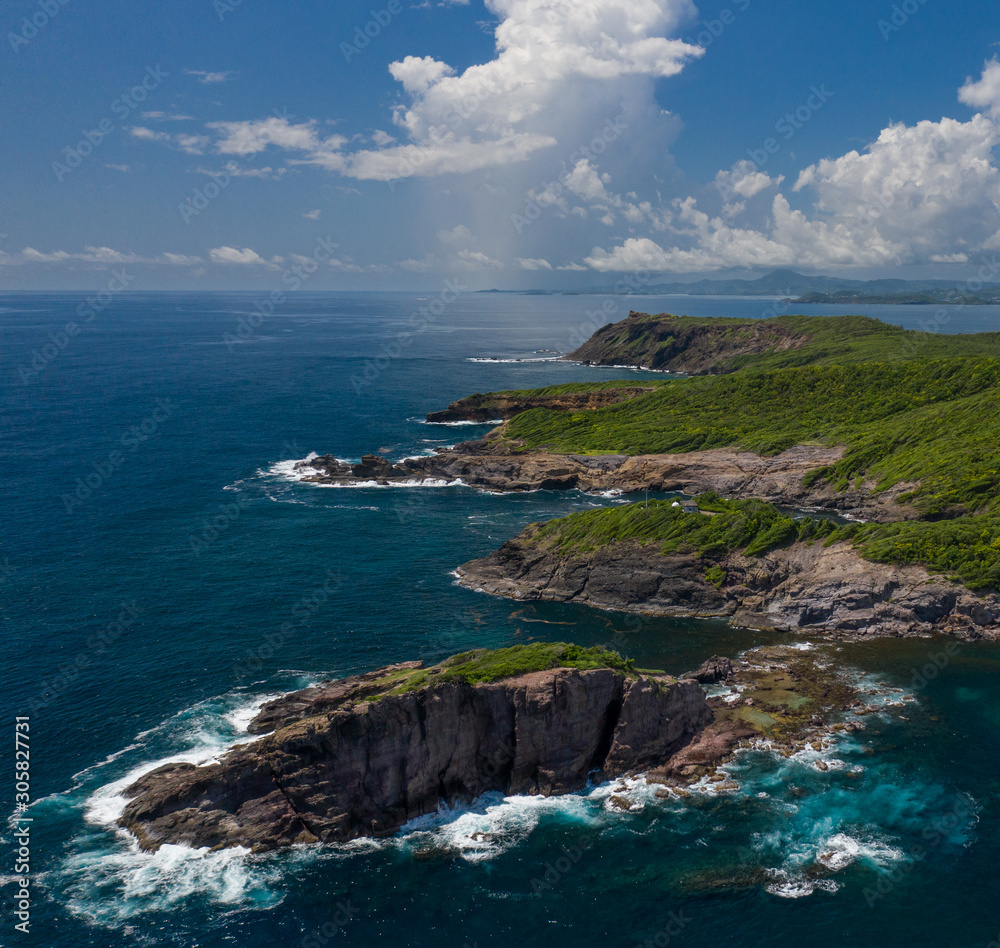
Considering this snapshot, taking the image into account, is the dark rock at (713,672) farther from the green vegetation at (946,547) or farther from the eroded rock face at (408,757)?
the green vegetation at (946,547)

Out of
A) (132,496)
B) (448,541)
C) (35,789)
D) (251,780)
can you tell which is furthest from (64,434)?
(251,780)

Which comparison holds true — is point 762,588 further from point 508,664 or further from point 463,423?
point 463,423

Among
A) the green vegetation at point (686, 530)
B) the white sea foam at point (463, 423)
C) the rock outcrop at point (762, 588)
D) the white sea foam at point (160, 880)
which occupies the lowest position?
the white sea foam at point (160, 880)

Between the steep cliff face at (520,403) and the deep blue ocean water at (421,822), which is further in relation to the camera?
the steep cliff face at (520,403)

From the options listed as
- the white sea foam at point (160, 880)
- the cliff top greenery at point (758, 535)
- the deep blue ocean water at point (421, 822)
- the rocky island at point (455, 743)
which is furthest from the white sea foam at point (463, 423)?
the white sea foam at point (160, 880)

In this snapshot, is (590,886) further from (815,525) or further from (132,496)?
(132,496)

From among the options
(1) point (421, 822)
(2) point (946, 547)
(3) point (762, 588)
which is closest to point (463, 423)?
(3) point (762, 588)
